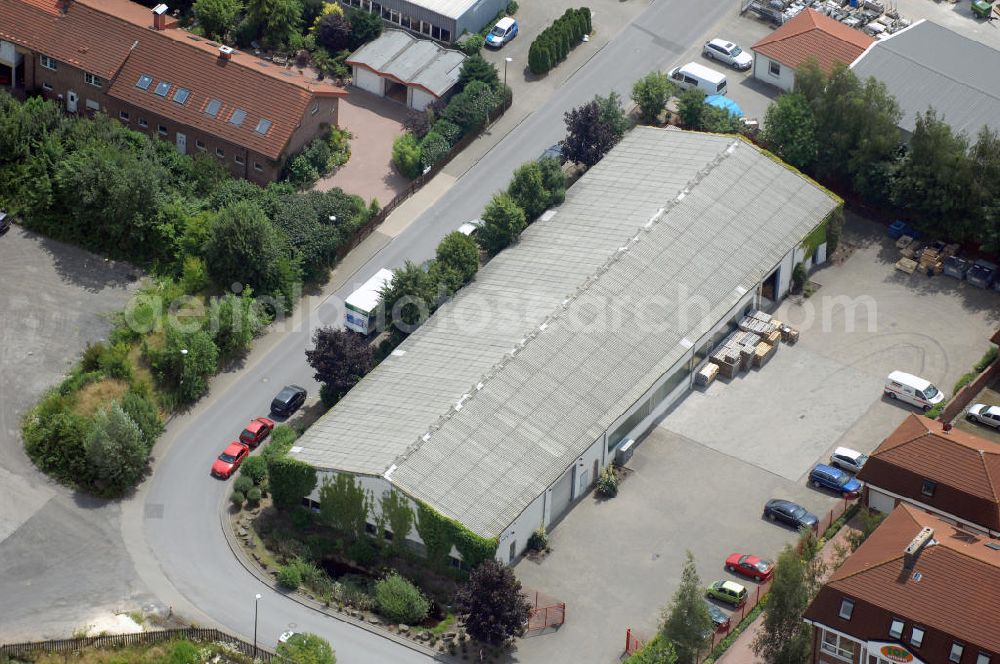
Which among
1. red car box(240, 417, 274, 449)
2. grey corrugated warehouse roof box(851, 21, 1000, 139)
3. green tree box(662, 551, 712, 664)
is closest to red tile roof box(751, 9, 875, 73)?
grey corrugated warehouse roof box(851, 21, 1000, 139)

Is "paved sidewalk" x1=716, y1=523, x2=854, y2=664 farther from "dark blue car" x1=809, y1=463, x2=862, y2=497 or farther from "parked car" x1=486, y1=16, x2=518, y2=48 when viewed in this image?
"parked car" x1=486, y1=16, x2=518, y2=48

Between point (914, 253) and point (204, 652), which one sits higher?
point (914, 253)

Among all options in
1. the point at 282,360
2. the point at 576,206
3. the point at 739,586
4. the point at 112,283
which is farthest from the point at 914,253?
the point at 112,283

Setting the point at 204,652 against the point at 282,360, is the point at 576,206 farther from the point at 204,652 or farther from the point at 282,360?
the point at 204,652

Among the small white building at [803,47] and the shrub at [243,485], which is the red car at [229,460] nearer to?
the shrub at [243,485]

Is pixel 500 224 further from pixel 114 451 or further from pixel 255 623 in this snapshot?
pixel 255 623

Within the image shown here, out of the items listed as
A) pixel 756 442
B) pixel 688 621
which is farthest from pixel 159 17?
pixel 688 621

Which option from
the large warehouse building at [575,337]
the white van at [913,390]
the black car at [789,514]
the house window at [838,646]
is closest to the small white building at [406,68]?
the large warehouse building at [575,337]
